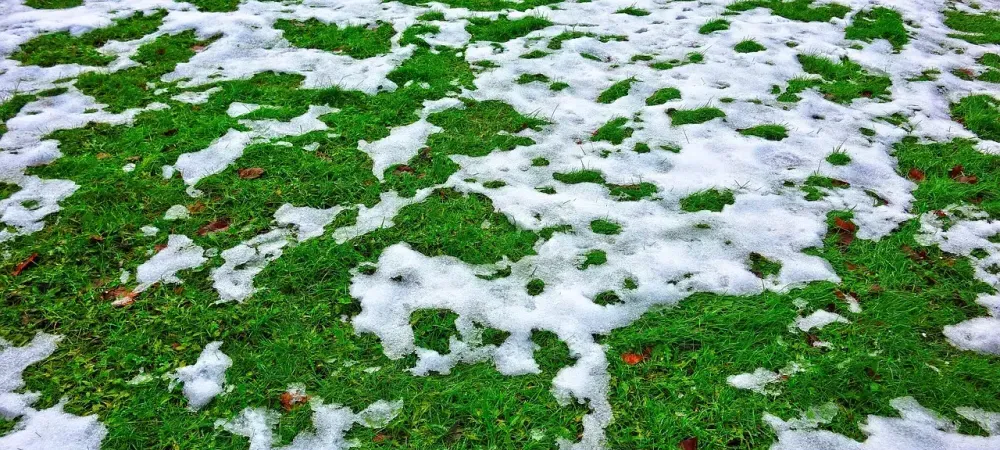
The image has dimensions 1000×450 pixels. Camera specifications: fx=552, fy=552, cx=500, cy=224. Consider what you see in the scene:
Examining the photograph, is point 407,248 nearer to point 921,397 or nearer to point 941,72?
point 921,397

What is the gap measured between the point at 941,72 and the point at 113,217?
25.1ft

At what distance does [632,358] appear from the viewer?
295 centimetres

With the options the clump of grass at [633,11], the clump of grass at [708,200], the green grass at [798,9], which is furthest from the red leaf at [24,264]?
the green grass at [798,9]

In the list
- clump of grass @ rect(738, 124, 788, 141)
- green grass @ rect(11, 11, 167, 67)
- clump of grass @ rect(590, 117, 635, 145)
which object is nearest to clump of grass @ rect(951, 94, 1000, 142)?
clump of grass @ rect(738, 124, 788, 141)

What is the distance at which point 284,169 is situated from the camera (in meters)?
4.28

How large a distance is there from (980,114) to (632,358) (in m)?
4.42

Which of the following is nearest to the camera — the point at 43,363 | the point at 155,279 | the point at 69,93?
the point at 43,363

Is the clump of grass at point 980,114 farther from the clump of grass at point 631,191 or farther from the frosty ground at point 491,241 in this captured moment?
the clump of grass at point 631,191

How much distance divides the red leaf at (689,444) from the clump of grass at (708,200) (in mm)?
1838

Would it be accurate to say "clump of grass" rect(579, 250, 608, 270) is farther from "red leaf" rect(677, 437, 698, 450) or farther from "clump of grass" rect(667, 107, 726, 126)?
"clump of grass" rect(667, 107, 726, 126)

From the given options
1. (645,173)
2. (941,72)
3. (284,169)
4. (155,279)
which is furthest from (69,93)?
(941,72)

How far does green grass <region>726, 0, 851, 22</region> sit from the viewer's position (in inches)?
275

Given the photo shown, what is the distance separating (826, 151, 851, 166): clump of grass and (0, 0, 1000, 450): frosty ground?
0.06 ft

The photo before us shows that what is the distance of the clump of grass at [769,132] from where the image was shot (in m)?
4.75
